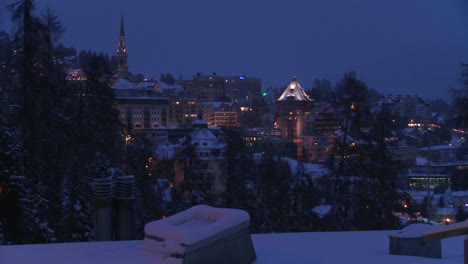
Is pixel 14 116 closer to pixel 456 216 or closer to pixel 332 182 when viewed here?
pixel 332 182

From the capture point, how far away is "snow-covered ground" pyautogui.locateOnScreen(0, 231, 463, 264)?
3.16 meters

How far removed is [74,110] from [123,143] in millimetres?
1901

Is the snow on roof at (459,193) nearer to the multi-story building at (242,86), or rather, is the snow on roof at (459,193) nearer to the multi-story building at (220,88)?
the multi-story building at (220,88)

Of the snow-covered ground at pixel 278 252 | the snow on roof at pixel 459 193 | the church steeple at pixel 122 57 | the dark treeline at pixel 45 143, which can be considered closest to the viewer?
the snow-covered ground at pixel 278 252

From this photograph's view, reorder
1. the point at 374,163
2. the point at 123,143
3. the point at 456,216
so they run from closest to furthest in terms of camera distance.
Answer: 1. the point at 374,163
2. the point at 456,216
3. the point at 123,143

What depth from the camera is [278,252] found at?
3.59 meters

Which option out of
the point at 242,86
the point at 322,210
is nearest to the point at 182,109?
the point at 242,86

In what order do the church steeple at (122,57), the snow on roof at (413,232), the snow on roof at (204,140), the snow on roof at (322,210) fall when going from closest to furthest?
the snow on roof at (413,232), the snow on roof at (322,210), the snow on roof at (204,140), the church steeple at (122,57)

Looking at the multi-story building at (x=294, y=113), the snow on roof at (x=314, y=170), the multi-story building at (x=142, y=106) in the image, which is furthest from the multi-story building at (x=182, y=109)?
the snow on roof at (x=314, y=170)

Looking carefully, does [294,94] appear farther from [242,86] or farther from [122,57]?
[242,86]

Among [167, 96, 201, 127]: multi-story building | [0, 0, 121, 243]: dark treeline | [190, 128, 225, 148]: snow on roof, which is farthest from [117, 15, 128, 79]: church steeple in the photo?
[0, 0, 121, 243]: dark treeline

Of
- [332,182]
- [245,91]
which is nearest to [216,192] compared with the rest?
[332,182]

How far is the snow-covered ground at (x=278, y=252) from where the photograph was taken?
10.4ft

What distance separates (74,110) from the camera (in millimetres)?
9562
